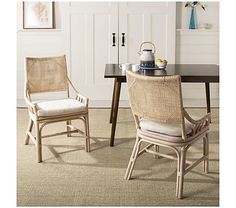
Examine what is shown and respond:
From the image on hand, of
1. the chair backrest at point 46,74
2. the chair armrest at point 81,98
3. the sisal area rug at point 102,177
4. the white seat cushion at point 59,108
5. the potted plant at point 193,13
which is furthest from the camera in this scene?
the potted plant at point 193,13

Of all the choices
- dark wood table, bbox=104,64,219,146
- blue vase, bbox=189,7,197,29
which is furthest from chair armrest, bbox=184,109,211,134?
blue vase, bbox=189,7,197,29

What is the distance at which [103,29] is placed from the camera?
19.2ft

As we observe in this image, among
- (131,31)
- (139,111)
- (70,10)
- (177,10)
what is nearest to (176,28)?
(177,10)

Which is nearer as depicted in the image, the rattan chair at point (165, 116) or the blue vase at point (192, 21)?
the rattan chair at point (165, 116)

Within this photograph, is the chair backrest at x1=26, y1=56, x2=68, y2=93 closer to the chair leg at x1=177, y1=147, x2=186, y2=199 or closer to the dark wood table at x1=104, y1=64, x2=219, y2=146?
the dark wood table at x1=104, y1=64, x2=219, y2=146

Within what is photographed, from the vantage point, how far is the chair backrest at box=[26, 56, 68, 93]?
3.97 m

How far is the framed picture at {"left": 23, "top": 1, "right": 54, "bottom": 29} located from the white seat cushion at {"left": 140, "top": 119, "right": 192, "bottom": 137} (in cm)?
349

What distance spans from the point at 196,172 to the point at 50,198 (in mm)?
1205

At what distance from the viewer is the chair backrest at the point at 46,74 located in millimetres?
3971

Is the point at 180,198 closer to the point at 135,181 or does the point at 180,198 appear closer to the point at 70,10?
the point at 135,181

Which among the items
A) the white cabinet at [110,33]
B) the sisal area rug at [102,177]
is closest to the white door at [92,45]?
the white cabinet at [110,33]

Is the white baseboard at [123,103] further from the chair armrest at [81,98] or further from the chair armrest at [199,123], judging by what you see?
the chair armrest at [199,123]

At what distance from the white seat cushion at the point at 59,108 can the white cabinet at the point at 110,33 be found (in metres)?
2.21

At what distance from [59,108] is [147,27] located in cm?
267
